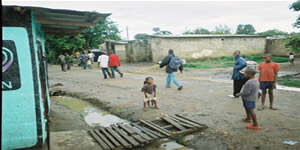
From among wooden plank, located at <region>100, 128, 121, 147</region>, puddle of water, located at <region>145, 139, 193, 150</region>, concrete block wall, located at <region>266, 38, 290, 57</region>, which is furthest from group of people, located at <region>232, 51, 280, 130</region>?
concrete block wall, located at <region>266, 38, 290, 57</region>

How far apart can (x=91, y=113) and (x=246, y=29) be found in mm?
45652

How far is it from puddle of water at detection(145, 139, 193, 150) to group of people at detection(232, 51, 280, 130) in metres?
1.38

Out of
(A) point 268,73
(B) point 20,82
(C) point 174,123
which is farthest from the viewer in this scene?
(A) point 268,73

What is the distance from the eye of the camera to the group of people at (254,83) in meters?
4.49

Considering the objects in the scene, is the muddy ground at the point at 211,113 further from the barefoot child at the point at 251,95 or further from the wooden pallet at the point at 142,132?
the wooden pallet at the point at 142,132

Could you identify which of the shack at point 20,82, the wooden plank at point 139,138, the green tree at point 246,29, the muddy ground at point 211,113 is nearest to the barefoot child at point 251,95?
the muddy ground at point 211,113

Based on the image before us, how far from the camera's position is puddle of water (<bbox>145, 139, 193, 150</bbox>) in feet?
14.3

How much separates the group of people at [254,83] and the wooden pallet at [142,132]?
93 centimetres

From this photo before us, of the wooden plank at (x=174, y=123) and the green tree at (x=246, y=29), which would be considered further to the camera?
the green tree at (x=246, y=29)

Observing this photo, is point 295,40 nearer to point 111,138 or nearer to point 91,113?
point 91,113

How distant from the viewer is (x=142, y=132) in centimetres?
477

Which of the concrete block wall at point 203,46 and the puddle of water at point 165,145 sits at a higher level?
the concrete block wall at point 203,46

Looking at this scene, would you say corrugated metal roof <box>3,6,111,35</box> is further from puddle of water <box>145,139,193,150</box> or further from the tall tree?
the tall tree

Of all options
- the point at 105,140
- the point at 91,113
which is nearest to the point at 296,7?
the point at 91,113
